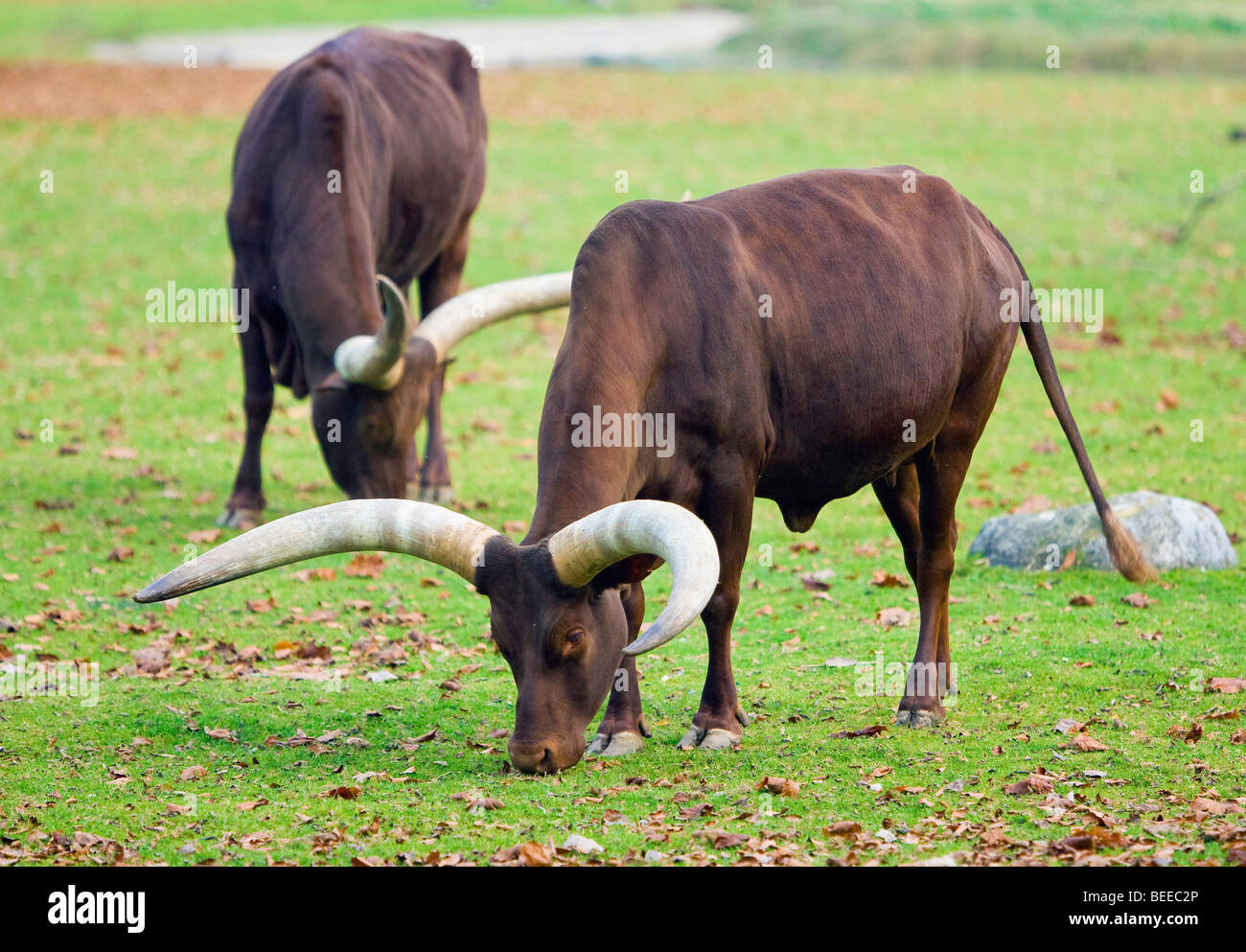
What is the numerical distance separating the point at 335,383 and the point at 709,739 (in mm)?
4436

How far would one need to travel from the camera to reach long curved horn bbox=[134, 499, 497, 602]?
19.6 ft

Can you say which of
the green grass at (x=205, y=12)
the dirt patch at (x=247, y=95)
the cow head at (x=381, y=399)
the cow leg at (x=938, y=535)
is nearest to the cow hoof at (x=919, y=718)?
the cow leg at (x=938, y=535)

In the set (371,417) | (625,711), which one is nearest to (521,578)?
(625,711)

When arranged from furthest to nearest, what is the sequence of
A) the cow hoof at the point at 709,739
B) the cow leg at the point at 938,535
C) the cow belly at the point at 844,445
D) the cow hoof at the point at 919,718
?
1. the cow leg at the point at 938,535
2. the cow hoof at the point at 919,718
3. the cow belly at the point at 844,445
4. the cow hoof at the point at 709,739

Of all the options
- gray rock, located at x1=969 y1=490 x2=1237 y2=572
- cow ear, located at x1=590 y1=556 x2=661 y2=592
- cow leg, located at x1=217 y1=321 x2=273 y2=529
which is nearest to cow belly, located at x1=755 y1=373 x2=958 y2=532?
cow ear, located at x1=590 y1=556 x2=661 y2=592

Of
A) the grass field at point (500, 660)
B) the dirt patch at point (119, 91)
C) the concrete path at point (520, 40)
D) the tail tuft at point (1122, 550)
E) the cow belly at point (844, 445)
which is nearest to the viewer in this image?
the grass field at point (500, 660)

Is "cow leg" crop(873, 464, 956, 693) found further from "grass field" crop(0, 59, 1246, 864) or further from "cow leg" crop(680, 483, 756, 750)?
"cow leg" crop(680, 483, 756, 750)

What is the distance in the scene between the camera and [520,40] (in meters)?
44.8

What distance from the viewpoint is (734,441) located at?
6.68 m

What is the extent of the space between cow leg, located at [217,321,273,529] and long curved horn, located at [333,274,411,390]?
53.7 inches

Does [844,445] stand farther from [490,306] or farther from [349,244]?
[349,244]

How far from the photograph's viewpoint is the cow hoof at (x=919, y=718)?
718cm

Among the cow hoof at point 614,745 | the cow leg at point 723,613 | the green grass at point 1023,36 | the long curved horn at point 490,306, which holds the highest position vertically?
the green grass at point 1023,36

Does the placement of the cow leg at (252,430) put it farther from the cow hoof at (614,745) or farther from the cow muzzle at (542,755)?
the cow muzzle at (542,755)
